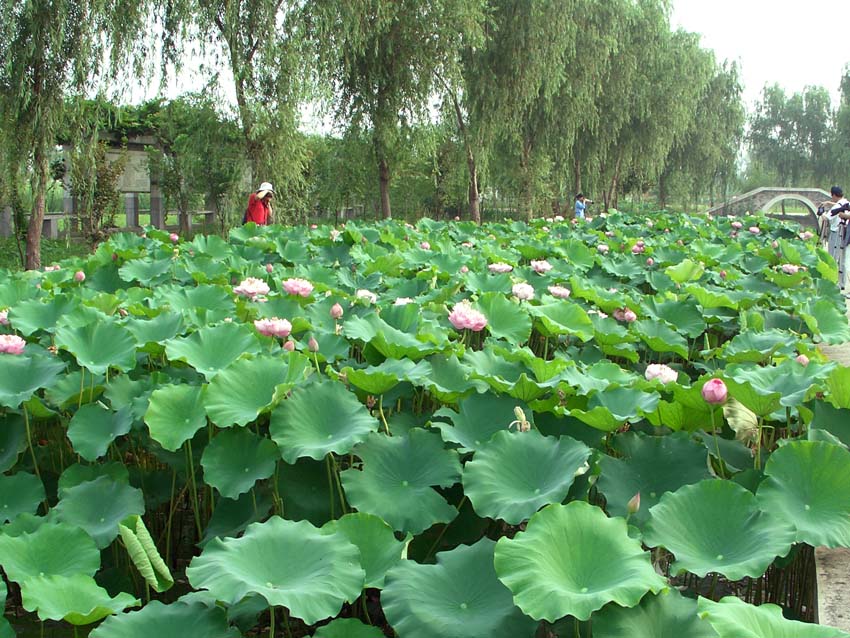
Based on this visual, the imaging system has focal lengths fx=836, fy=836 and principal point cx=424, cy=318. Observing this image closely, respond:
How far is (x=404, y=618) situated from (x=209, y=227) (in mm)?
20492

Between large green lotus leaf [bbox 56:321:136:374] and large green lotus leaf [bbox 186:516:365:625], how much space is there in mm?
902

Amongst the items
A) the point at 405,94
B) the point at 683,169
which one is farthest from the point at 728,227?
the point at 683,169

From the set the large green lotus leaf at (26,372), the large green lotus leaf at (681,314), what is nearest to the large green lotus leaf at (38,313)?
the large green lotus leaf at (26,372)

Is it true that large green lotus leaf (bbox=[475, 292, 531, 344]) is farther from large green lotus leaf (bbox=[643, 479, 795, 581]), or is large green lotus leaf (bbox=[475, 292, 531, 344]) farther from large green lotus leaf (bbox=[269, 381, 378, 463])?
large green lotus leaf (bbox=[643, 479, 795, 581])

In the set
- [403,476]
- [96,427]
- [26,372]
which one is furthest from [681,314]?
[26,372]

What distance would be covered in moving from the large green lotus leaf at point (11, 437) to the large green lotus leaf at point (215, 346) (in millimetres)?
373

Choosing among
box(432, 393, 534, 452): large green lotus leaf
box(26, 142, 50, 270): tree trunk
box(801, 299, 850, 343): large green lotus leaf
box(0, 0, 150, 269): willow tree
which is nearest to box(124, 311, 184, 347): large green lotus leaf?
box(432, 393, 534, 452): large green lotus leaf

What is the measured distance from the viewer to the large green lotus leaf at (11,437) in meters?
1.91

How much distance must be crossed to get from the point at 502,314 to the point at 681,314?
0.80 m

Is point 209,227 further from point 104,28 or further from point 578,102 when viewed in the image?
point 104,28

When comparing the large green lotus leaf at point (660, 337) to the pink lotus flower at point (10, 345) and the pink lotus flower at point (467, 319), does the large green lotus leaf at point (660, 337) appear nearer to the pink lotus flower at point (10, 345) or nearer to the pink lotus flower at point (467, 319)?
the pink lotus flower at point (467, 319)

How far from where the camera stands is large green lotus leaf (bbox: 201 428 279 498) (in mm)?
1682

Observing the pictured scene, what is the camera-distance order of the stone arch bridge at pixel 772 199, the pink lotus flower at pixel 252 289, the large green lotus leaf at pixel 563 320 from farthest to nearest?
the stone arch bridge at pixel 772 199, the pink lotus flower at pixel 252 289, the large green lotus leaf at pixel 563 320

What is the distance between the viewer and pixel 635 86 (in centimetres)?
2214
